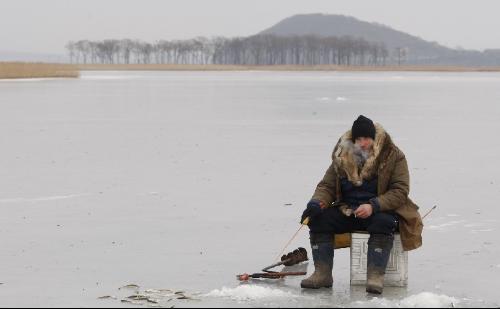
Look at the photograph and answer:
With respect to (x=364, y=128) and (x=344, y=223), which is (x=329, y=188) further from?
(x=364, y=128)

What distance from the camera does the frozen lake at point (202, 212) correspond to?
6.23 m

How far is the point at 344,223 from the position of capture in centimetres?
651

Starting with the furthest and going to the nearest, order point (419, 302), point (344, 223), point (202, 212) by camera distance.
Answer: point (202, 212)
point (344, 223)
point (419, 302)

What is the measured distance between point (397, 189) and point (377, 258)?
50 cm

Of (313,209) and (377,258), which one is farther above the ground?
(313,209)

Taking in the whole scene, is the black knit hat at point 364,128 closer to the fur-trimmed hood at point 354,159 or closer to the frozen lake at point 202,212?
the fur-trimmed hood at point 354,159

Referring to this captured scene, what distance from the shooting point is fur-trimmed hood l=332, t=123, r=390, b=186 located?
20.8 ft

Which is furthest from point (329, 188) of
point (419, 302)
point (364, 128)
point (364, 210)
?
point (419, 302)

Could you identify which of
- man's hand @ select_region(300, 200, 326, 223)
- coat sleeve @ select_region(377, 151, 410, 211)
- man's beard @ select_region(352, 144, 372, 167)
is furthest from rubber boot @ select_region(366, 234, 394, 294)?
man's beard @ select_region(352, 144, 372, 167)

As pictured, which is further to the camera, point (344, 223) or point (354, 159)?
point (344, 223)

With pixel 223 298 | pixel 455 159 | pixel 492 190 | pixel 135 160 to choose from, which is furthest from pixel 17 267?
pixel 455 159

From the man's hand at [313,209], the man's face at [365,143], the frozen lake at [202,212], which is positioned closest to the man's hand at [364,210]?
the man's hand at [313,209]

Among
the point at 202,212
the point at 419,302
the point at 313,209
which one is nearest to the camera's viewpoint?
the point at 419,302

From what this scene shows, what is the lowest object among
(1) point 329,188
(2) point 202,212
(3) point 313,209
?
(2) point 202,212
